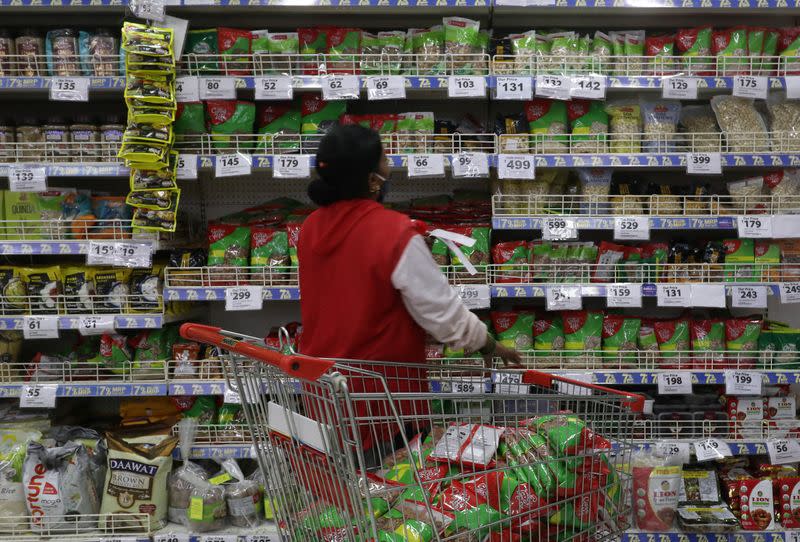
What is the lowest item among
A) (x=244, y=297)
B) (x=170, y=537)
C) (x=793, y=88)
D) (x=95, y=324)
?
(x=170, y=537)

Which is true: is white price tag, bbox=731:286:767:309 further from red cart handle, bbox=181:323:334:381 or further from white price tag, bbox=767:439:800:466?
red cart handle, bbox=181:323:334:381

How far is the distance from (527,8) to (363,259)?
1.89 m

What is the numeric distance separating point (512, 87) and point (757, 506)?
6.75 ft

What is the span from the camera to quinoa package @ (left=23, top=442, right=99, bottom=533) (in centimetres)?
256

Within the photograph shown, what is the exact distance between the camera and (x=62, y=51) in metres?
2.78

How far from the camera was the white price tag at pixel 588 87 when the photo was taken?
8.84ft

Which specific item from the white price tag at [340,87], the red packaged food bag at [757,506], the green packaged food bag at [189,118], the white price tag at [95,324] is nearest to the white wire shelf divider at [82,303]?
the white price tag at [95,324]

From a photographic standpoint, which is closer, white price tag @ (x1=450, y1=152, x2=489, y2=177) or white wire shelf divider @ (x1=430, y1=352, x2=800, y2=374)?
white price tag @ (x1=450, y1=152, x2=489, y2=177)

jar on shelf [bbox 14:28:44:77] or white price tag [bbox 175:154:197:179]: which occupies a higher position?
jar on shelf [bbox 14:28:44:77]

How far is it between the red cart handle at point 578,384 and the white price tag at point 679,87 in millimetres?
1527

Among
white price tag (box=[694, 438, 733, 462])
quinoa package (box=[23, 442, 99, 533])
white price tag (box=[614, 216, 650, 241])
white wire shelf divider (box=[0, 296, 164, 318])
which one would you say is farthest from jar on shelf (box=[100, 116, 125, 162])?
white price tag (box=[694, 438, 733, 462])

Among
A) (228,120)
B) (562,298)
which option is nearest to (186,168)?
(228,120)

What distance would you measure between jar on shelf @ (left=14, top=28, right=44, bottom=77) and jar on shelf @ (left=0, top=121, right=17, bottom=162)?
26 cm

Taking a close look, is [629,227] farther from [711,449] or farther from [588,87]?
[711,449]
